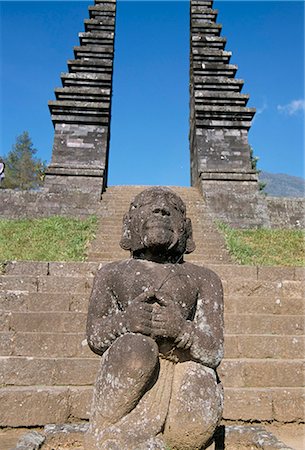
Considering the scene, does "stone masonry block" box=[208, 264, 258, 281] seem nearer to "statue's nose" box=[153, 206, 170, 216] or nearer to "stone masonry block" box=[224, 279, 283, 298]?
"stone masonry block" box=[224, 279, 283, 298]

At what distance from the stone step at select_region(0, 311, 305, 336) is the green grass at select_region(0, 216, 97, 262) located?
95.8 inches

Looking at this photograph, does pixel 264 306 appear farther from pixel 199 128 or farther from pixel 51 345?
pixel 199 128

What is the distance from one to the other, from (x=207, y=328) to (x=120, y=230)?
7.10 meters

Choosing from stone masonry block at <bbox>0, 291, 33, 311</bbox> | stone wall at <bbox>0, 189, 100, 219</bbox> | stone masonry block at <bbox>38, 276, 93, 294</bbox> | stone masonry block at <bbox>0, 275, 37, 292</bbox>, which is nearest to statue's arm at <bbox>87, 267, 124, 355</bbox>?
stone masonry block at <bbox>0, 291, 33, 311</bbox>

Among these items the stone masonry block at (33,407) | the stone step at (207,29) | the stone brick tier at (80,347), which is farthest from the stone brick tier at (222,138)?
the stone masonry block at (33,407)

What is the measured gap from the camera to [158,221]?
2.97m

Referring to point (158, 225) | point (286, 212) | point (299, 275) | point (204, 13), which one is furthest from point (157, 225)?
point (204, 13)

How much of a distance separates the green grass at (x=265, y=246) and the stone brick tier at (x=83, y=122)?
15.1 feet

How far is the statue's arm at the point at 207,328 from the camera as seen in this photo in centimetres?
274

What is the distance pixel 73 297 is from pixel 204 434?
3.35m

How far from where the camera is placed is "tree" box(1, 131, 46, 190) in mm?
38219

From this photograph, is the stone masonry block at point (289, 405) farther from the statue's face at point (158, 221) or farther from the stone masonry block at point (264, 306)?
the statue's face at point (158, 221)

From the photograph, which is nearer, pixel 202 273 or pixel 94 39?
A: pixel 202 273

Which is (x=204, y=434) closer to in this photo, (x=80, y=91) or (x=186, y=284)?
(x=186, y=284)
